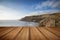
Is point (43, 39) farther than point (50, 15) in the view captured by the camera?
No

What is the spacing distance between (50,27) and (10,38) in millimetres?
1005

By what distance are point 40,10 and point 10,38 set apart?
3.06 feet

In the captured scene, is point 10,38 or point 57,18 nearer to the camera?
point 10,38

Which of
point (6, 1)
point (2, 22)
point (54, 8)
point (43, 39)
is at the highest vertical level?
point (6, 1)

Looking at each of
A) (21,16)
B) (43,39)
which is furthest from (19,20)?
(43,39)

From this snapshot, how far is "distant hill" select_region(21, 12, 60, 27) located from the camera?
2.18 meters

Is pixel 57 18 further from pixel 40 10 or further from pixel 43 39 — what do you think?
pixel 43 39

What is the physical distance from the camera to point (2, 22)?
2.17 m

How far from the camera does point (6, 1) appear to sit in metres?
2.17

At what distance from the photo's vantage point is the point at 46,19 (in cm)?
219

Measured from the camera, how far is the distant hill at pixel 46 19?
218cm

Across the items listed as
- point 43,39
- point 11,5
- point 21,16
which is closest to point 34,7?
point 21,16

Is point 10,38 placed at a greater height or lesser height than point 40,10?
lesser

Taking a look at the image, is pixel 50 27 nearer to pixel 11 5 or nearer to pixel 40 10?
pixel 40 10
